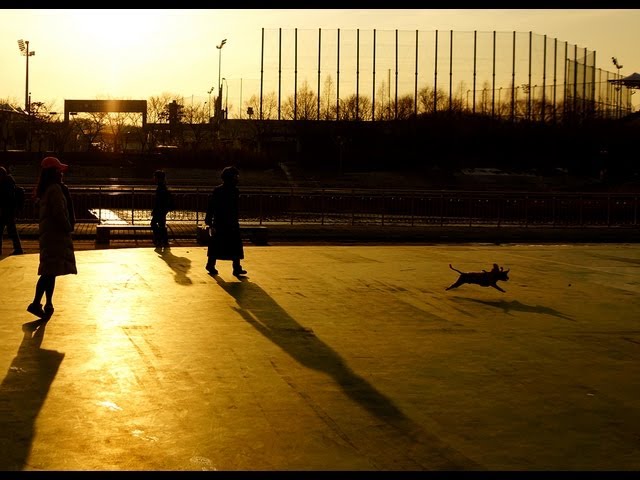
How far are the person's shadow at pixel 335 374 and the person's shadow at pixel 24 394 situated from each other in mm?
1925

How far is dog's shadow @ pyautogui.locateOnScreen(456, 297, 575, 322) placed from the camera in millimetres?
11414

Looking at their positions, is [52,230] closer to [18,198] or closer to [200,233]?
[18,198]

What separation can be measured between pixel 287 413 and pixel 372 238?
66.8ft

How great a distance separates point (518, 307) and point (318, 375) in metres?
4.98

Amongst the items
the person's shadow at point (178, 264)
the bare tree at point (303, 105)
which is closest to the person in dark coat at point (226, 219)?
the person's shadow at point (178, 264)

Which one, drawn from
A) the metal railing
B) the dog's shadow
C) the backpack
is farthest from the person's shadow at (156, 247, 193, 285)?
the metal railing

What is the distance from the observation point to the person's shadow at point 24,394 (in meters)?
5.43

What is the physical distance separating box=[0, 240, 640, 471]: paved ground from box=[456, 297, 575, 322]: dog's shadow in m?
0.04

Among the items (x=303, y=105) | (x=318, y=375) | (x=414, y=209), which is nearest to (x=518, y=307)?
(x=318, y=375)

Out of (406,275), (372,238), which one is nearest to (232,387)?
(406,275)

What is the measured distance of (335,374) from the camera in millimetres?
7719

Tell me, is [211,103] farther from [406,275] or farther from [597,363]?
[597,363]

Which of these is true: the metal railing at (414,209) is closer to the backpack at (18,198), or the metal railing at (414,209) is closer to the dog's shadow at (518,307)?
the backpack at (18,198)

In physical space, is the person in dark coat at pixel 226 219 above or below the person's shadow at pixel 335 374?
above
